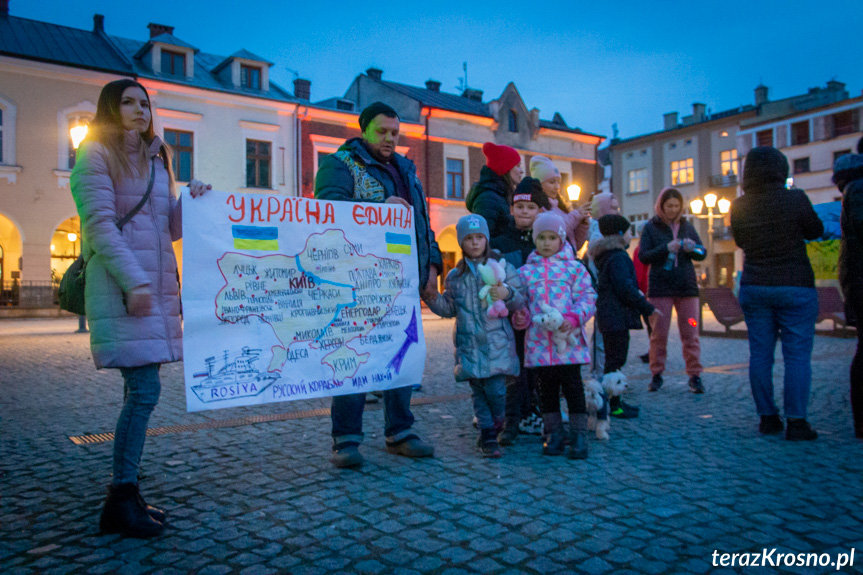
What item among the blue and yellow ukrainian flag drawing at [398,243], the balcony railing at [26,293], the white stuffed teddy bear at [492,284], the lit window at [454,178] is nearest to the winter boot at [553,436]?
the white stuffed teddy bear at [492,284]

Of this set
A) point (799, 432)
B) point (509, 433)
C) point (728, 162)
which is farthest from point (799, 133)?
point (509, 433)

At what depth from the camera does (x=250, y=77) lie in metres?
26.6

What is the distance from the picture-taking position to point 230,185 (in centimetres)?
2536

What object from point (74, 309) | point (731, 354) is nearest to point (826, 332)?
point (731, 354)

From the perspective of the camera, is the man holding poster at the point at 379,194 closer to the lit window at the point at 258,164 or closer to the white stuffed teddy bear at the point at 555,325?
the white stuffed teddy bear at the point at 555,325

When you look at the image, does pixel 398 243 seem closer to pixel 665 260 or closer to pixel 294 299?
pixel 294 299

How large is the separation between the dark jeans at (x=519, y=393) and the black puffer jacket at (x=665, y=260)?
232cm

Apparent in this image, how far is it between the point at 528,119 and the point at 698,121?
22.9 meters

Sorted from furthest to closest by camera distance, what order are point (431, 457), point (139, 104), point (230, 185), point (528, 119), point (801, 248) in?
point (528, 119), point (230, 185), point (801, 248), point (431, 457), point (139, 104)

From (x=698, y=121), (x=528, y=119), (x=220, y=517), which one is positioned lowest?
(x=220, y=517)

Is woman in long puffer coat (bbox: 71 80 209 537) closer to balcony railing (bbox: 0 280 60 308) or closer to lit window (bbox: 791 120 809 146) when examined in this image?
balcony railing (bbox: 0 280 60 308)

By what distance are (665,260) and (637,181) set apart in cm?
4730

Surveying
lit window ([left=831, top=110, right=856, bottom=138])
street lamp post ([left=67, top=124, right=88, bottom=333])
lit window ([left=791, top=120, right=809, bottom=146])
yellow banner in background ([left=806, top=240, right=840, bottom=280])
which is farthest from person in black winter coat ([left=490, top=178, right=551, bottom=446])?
lit window ([left=791, top=120, right=809, bottom=146])

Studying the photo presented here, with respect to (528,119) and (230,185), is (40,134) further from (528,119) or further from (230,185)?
(528,119)
